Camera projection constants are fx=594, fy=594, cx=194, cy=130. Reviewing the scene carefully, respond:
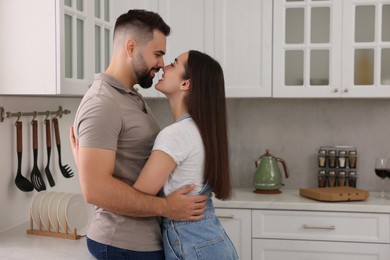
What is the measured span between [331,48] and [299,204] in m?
0.91

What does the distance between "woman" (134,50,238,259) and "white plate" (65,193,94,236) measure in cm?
62

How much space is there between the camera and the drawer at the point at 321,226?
3.24 meters

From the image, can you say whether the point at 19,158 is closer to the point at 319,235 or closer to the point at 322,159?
the point at 319,235

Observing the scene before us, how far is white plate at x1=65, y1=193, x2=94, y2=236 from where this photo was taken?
2.48 metres

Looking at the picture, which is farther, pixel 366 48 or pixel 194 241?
pixel 366 48

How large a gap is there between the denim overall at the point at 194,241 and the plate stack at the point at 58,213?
0.63m

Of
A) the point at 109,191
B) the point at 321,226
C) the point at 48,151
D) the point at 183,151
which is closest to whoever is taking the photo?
the point at 109,191

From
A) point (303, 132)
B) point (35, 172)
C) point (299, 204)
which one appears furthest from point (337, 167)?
point (35, 172)

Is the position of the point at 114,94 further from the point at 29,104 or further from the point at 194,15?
the point at 194,15

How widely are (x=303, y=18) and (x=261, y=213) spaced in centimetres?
116

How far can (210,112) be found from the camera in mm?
1968

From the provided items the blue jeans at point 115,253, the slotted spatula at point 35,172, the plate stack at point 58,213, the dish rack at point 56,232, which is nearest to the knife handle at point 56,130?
the slotted spatula at point 35,172

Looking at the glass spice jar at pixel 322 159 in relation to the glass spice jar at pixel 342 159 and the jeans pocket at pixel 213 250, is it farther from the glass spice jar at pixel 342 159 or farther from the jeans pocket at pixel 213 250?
the jeans pocket at pixel 213 250

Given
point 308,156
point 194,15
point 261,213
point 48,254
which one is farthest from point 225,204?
point 48,254
